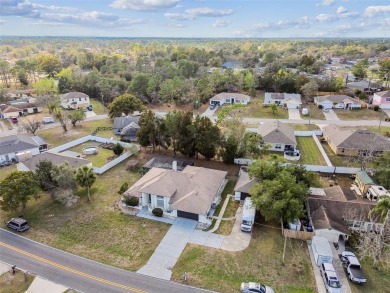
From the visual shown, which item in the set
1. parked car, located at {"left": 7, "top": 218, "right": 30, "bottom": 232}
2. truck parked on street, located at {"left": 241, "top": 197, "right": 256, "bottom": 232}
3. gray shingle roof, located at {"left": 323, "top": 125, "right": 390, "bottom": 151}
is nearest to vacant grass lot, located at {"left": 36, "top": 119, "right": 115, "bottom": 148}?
parked car, located at {"left": 7, "top": 218, "right": 30, "bottom": 232}

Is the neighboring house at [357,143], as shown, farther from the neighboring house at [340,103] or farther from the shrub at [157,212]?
the shrub at [157,212]

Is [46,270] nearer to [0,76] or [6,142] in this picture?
[6,142]

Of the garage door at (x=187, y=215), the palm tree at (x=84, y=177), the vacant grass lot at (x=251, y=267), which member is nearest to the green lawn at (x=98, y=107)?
the palm tree at (x=84, y=177)

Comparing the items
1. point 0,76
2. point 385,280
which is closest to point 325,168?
point 385,280

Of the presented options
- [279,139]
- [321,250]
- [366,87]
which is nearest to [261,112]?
[279,139]

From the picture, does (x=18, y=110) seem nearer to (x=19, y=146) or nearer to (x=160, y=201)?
(x=19, y=146)

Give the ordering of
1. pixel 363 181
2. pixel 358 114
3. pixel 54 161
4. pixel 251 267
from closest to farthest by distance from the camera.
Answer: pixel 251 267, pixel 363 181, pixel 54 161, pixel 358 114
